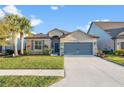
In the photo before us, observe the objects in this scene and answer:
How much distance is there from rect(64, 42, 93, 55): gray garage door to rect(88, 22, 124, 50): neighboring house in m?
2.98

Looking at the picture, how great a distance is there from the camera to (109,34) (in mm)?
37469

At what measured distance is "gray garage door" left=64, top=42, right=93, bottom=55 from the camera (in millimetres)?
36100

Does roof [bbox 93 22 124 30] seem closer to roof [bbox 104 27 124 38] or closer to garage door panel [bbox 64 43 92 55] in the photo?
roof [bbox 104 27 124 38]

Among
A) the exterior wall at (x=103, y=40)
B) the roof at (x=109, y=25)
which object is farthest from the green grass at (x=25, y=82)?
the roof at (x=109, y=25)

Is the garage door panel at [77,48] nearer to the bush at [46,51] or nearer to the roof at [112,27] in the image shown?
the bush at [46,51]

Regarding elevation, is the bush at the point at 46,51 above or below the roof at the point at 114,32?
below

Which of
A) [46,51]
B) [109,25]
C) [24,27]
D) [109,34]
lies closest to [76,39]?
[46,51]

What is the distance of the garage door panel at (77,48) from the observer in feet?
119

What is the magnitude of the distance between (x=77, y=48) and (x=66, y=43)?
4.93 feet

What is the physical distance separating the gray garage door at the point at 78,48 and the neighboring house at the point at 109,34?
117 inches

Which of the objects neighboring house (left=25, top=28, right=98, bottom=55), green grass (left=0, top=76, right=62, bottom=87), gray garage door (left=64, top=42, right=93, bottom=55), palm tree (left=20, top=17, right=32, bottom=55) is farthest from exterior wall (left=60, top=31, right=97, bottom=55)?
green grass (left=0, top=76, right=62, bottom=87)

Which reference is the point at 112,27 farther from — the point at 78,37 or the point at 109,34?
the point at 78,37
